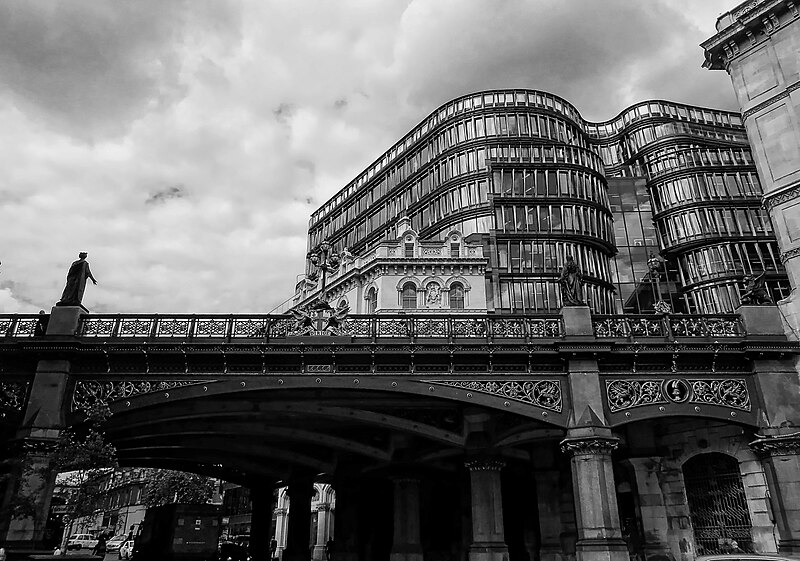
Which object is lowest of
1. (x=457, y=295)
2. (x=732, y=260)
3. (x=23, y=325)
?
(x=23, y=325)

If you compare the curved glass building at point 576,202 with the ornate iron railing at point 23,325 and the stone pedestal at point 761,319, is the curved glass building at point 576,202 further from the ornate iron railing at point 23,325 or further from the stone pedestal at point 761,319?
the ornate iron railing at point 23,325

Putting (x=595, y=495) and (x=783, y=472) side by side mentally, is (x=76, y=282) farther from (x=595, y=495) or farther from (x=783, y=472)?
(x=783, y=472)

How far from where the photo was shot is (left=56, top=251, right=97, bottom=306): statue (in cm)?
1947

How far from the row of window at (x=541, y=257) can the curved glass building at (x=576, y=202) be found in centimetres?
12

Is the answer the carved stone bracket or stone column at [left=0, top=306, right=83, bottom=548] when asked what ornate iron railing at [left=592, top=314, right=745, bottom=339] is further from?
stone column at [left=0, top=306, right=83, bottom=548]

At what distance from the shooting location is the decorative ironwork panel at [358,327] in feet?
65.6

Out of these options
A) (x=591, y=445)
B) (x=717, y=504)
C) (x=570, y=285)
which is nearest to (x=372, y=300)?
(x=570, y=285)

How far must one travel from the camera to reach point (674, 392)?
18.9 meters

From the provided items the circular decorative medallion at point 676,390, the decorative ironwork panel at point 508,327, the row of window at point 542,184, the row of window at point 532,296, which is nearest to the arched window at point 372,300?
the row of window at point 532,296

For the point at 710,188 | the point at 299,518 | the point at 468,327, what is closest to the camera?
the point at 468,327

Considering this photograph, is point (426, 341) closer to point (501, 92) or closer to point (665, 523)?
point (665, 523)

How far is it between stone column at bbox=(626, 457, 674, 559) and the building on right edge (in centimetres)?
814

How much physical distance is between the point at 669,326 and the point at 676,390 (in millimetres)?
2281

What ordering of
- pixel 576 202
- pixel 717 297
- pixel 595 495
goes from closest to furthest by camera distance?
pixel 595 495 < pixel 576 202 < pixel 717 297
